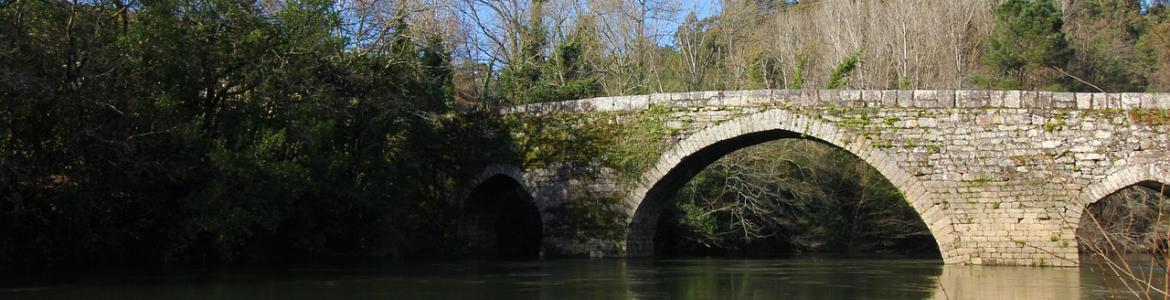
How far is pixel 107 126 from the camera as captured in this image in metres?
11.2

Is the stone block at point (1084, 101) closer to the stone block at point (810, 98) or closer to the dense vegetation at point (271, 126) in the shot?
the dense vegetation at point (271, 126)

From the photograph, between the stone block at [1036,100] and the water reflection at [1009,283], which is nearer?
the water reflection at [1009,283]

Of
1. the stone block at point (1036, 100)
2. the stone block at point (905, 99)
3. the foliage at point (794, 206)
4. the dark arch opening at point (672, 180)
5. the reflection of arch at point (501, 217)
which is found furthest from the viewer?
the foliage at point (794, 206)

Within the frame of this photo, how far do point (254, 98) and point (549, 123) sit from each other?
410 cm

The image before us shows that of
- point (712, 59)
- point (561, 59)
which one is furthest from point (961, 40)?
point (561, 59)

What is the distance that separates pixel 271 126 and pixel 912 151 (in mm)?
7376

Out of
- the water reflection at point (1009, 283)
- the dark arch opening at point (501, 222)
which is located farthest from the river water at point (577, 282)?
the dark arch opening at point (501, 222)

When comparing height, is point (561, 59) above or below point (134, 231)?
above

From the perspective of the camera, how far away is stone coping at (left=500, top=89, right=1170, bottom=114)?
12.2 metres

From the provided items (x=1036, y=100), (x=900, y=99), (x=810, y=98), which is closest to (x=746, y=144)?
(x=810, y=98)

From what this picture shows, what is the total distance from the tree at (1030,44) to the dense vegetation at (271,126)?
4cm

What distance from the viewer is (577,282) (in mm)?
10695

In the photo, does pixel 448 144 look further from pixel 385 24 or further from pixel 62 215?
pixel 62 215

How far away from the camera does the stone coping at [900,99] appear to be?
Result: 12.2 meters
